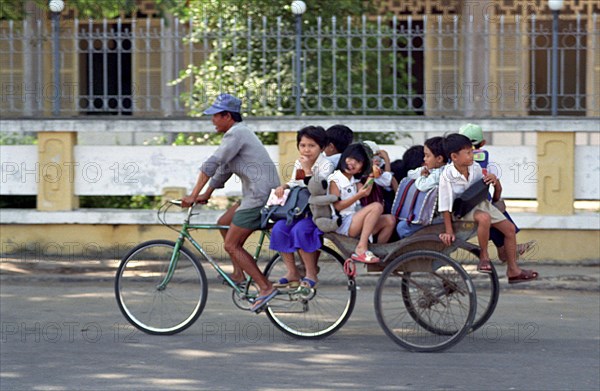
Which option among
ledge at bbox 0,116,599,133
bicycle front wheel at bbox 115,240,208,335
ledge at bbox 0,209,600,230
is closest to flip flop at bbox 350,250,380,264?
bicycle front wheel at bbox 115,240,208,335

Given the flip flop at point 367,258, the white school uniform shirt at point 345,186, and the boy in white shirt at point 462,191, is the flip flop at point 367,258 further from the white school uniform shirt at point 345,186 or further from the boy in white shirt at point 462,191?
the boy in white shirt at point 462,191

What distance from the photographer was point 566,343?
7.93 meters

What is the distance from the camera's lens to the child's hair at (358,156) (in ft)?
25.2

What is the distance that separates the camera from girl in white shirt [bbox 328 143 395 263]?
7.60m

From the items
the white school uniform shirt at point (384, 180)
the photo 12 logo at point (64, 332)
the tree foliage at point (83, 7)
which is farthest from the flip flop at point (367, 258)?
the tree foliage at point (83, 7)

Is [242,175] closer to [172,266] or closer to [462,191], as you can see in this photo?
[172,266]

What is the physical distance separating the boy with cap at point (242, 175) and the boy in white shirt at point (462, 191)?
133 centimetres

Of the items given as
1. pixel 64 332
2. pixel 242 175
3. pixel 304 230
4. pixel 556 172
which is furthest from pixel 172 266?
pixel 556 172

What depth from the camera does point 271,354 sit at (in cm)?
758

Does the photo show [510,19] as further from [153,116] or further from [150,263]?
[150,263]

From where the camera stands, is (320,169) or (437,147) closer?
(437,147)

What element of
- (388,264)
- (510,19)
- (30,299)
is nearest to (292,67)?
(510,19)

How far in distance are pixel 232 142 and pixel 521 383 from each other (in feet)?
8.83

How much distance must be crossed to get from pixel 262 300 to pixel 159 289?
836 mm
